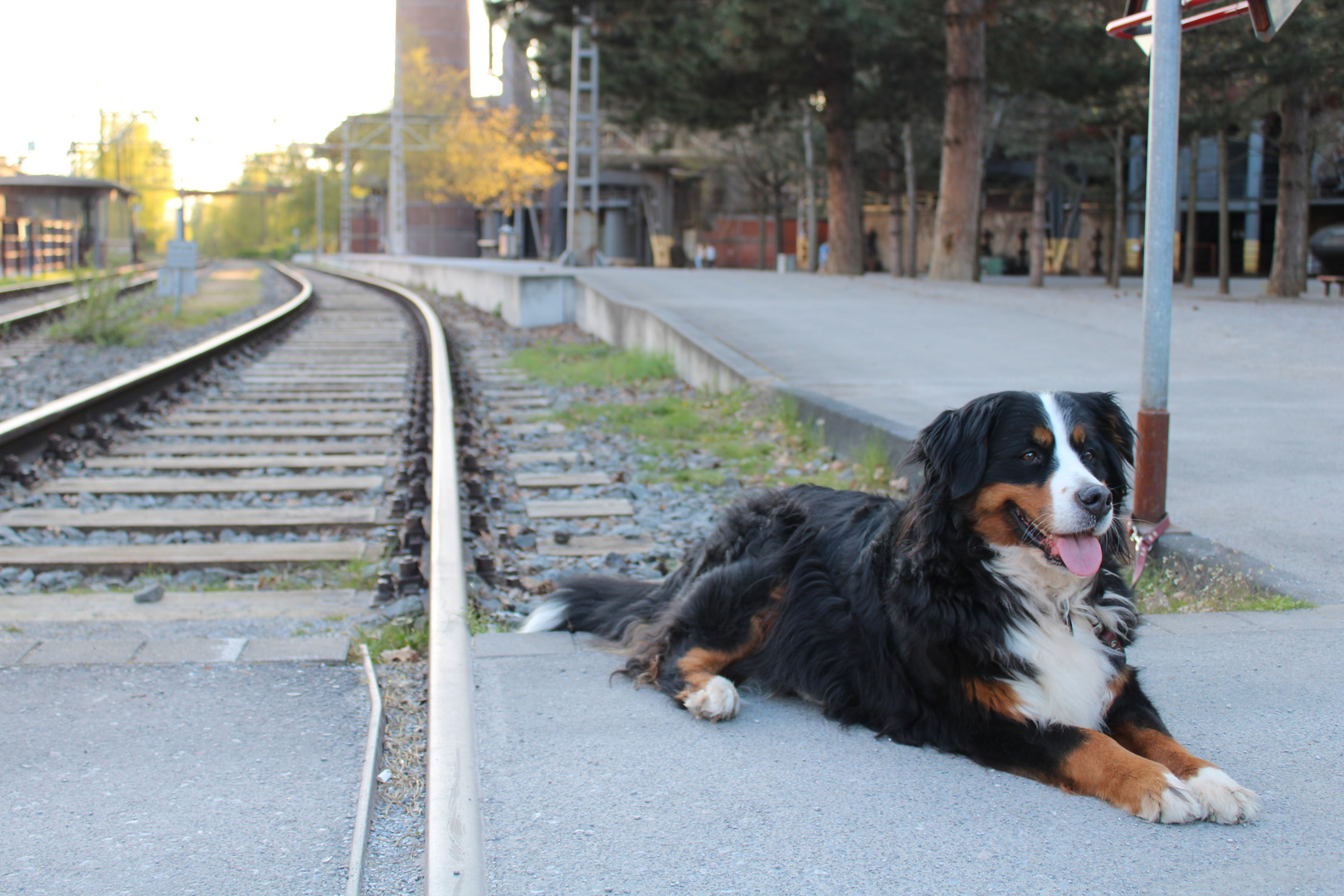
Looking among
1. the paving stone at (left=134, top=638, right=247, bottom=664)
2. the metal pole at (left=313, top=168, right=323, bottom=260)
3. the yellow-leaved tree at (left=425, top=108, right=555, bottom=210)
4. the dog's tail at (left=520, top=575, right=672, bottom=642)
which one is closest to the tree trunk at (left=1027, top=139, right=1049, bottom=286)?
the dog's tail at (left=520, top=575, right=672, bottom=642)

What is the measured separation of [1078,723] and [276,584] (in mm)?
3508

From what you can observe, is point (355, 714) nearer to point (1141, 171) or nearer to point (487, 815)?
point (487, 815)

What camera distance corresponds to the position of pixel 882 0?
22266mm

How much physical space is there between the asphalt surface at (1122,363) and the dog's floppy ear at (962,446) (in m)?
2.36

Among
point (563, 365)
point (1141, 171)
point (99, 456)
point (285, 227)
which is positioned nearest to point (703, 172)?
point (1141, 171)

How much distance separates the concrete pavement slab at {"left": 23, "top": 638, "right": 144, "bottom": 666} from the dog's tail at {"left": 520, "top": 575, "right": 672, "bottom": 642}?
1.33m

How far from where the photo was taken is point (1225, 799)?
2.74 m

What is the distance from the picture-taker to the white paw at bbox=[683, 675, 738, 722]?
3410 mm

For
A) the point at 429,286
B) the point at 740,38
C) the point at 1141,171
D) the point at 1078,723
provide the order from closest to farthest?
the point at 1078,723 < the point at 740,38 < the point at 429,286 < the point at 1141,171

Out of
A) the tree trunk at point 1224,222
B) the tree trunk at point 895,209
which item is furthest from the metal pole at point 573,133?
the tree trunk at point 1224,222

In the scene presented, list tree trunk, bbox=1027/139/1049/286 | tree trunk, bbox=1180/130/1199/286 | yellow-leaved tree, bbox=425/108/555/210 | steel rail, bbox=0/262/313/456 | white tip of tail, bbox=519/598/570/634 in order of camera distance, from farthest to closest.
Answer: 1. yellow-leaved tree, bbox=425/108/555/210
2. tree trunk, bbox=1027/139/1049/286
3. tree trunk, bbox=1180/130/1199/286
4. steel rail, bbox=0/262/313/456
5. white tip of tail, bbox=519/598/570/634

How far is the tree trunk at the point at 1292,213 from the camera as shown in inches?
865

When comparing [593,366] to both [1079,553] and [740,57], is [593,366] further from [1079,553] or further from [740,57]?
A: [740,57]

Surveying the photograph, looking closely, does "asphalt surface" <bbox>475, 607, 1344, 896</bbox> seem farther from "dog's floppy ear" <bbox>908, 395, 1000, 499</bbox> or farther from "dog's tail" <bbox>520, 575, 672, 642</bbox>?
"dog's floppy ear" <bbox>908, 395, 1000, 499</bbox>
